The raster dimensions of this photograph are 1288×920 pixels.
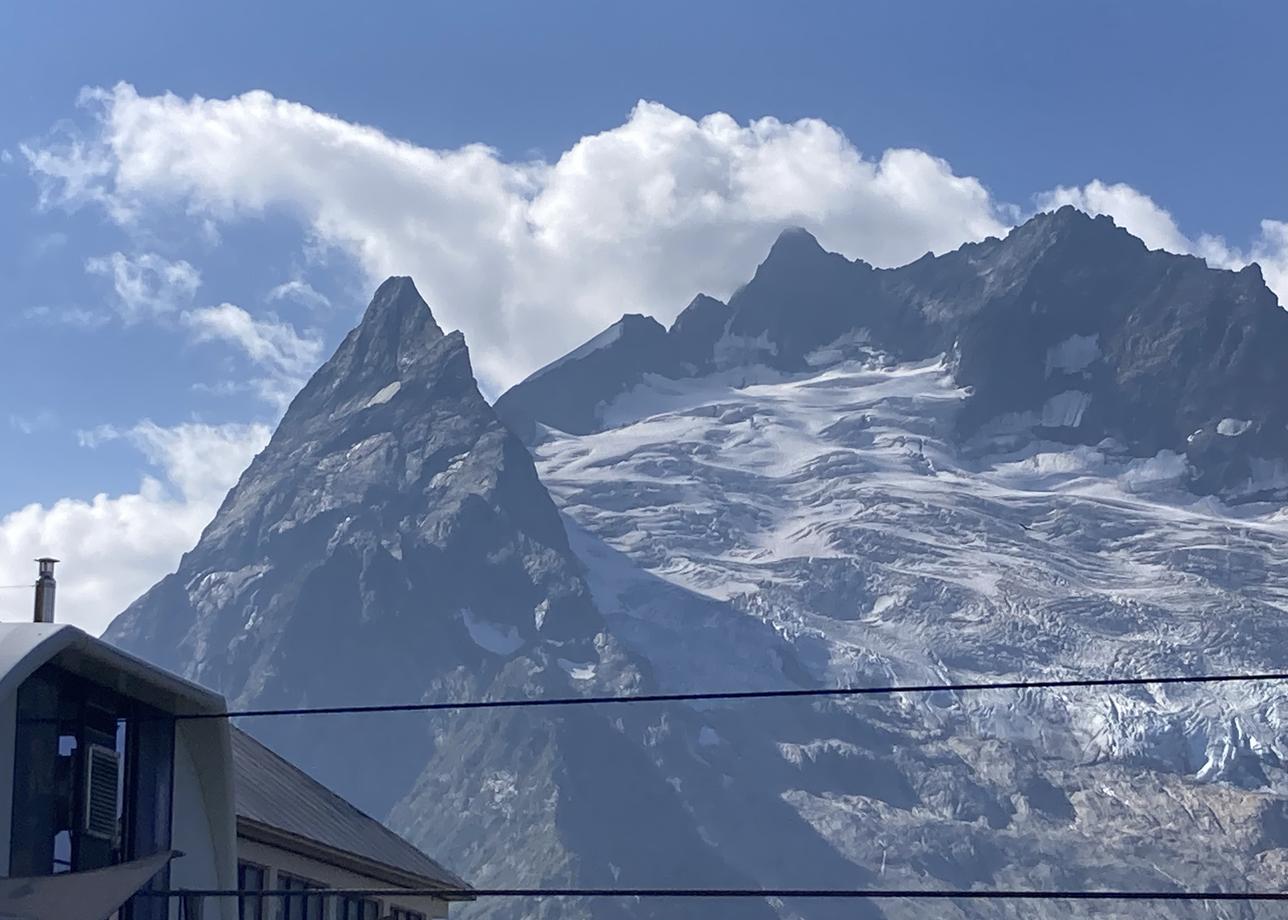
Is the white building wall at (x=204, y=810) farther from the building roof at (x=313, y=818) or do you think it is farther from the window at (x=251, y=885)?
the window at (x=251, y=885)

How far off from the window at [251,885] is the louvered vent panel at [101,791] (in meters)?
11.6

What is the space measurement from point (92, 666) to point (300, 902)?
19214 mm

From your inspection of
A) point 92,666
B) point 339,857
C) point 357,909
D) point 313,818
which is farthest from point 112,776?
point 357,909

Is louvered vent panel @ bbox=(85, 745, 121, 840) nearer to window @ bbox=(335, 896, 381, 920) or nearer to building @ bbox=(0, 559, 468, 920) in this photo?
building @ bbox=(0, 559, 468, 920)

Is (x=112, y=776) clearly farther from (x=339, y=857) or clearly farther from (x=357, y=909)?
(x=357, y=909)

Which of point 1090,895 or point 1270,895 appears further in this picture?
point 1090,895

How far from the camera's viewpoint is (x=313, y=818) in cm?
4916

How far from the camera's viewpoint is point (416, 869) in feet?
182

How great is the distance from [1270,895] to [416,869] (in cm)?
3391

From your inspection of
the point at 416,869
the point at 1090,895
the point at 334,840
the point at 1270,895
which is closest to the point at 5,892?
the point at 1090,895

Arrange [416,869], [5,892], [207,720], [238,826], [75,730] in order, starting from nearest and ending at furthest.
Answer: [5,892] → [75,730] → [207,720] → [238,826] → [416,869]

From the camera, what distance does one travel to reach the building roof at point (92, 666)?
26.7 m

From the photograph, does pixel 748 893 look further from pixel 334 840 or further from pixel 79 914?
pixel 334 840

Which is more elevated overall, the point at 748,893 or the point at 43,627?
the point at 43,627
